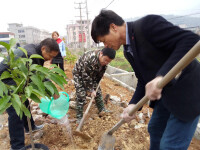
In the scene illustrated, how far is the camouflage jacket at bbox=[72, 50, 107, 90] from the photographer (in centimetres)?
277

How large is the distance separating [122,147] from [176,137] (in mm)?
1378

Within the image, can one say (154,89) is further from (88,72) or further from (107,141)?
(88,72)

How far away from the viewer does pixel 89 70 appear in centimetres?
286

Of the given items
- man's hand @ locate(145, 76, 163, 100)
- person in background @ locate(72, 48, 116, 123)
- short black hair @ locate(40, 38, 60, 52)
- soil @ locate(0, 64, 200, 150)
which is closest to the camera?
man's hand @ locate(145, 76, 163, 100)

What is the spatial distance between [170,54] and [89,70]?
6.17 ft

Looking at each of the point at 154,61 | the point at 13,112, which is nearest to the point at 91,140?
the point at 13,112

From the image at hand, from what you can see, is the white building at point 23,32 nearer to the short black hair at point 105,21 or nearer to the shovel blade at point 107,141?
the shovel blade at point 107,141

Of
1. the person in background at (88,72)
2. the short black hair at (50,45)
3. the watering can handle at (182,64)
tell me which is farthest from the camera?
the person in background at (88,72)

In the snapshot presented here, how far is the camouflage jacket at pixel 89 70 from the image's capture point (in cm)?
277

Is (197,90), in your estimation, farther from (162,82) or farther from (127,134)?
(127,134)

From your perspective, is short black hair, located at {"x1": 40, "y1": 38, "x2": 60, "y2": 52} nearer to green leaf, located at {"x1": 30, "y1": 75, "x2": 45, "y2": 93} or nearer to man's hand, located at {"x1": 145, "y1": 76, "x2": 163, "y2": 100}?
green leaf, located at {"x1": 30, "y1": 75, "x2": 45, "y2": 93}

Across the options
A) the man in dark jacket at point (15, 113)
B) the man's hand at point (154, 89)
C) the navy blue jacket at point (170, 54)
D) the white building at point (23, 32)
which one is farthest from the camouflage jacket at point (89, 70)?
the white building at point (23, 32)

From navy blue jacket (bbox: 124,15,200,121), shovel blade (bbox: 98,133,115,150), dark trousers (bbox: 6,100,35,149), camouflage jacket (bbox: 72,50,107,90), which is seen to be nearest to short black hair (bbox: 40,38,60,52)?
camouflage jacket (bbox: 72,50,107,90)

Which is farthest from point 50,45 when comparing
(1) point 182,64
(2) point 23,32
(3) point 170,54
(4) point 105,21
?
(2) point 23,32
